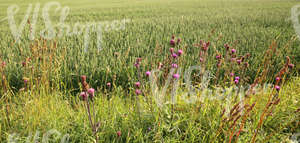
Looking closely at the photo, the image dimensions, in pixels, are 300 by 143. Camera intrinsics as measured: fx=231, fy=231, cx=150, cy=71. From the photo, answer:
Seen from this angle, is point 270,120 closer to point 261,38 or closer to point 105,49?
point 105,49

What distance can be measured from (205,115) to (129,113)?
2.08 ft

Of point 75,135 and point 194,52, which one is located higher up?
point 194,52

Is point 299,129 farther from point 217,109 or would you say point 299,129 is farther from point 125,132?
point 125,132

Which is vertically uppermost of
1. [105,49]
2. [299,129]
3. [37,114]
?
[105,49]

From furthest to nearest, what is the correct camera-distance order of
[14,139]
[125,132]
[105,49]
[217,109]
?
[105,49]
[217,109]
[125,132]
[14,139]

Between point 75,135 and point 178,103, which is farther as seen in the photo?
point 178,103

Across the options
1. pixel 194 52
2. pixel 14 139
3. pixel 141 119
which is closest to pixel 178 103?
pixel 141 119

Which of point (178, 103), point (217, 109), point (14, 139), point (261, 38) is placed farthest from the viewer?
point (261, 38)

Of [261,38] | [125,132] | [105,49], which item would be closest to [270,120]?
[125,132]

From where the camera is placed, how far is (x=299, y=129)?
77.5 inches

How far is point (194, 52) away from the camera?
148 inches

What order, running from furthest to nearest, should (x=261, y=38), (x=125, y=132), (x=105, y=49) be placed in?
(x=261, y=38)
(x=105, y=49)
(x=125, y=132)

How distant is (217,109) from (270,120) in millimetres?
501

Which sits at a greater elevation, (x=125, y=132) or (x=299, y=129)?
(x=125, y=132)
